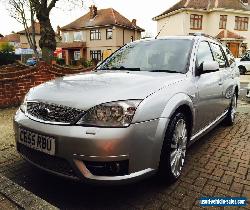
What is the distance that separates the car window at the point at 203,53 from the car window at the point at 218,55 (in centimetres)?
25

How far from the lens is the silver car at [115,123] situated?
247 centimetres

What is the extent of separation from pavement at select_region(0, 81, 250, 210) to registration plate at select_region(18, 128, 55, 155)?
16.9 inches

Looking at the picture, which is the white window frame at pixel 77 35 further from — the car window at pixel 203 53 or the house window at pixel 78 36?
the car window at pixel 203 53

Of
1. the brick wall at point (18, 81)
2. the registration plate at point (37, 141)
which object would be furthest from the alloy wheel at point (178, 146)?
the brick wall at point (18, 81)

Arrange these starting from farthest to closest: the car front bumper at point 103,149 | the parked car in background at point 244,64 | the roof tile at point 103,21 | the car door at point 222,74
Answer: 1. the roof tile at point 103,21
2. the parked car in background at point 244,64
3. the car door at point 222,74
4. the car front bumper at point 103,149

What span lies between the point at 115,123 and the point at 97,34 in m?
43.3

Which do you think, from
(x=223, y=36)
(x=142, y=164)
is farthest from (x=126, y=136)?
(x=223, y=36)

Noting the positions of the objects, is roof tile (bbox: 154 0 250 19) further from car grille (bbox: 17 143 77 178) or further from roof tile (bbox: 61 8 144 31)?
car grille (bbox: 17 143 77 178)

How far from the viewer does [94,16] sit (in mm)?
46438

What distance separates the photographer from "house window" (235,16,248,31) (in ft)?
124

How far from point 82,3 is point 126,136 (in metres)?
17.9

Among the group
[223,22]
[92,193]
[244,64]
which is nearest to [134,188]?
[92,193]

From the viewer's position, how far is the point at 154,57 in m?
3.90

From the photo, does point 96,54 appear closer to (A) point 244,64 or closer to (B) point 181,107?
(A) point 244,64
